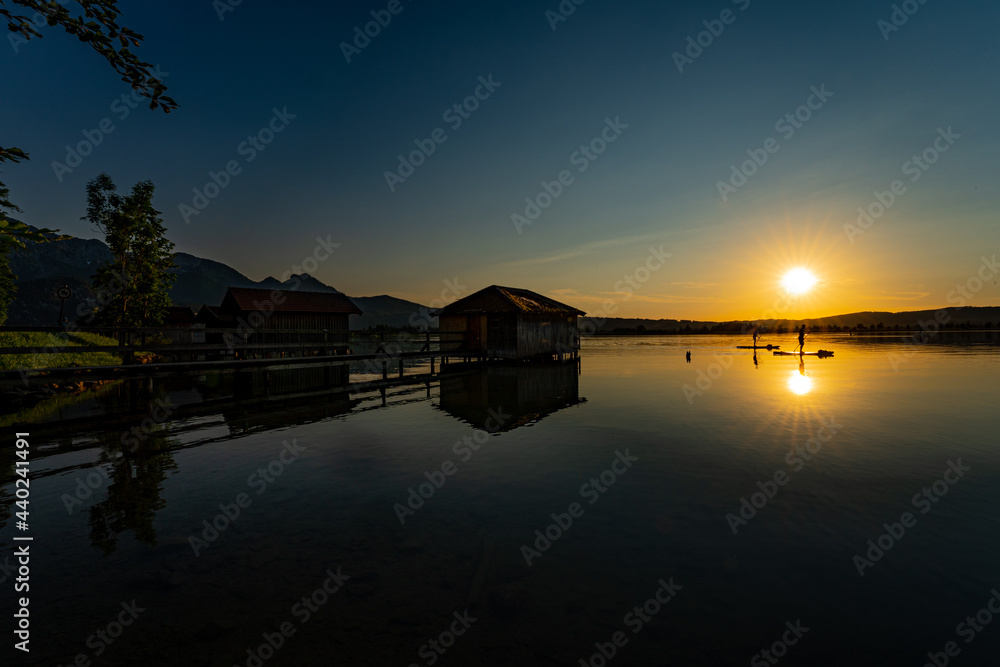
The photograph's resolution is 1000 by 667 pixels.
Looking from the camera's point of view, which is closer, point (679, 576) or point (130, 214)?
point (679, 576)

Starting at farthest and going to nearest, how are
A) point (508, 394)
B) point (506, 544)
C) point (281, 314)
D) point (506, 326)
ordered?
point (281, 314) < point (506, 326) < point (508, 394) < point (506, 544)

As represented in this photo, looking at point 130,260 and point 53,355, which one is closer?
point 53,355

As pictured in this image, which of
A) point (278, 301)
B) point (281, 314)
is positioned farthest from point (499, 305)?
point (278, 301)

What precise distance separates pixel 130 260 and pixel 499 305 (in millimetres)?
26284

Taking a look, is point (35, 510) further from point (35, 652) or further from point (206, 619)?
point (206, 619)

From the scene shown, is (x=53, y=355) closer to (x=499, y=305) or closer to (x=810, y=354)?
(x=499, y=305)

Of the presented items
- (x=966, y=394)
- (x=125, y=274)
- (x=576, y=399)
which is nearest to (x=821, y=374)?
(x=966, y=394)

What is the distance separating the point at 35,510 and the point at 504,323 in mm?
27021

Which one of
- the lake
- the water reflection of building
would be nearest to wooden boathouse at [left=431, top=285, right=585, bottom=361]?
the water reflection of building

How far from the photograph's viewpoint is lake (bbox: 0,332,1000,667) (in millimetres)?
3803

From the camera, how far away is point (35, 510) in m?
6.45

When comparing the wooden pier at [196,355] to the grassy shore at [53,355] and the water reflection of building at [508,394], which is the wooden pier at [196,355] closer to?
the grassy shore at [53,355]

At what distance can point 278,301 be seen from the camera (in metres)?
36.8

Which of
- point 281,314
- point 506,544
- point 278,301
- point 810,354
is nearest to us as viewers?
point 506,544
